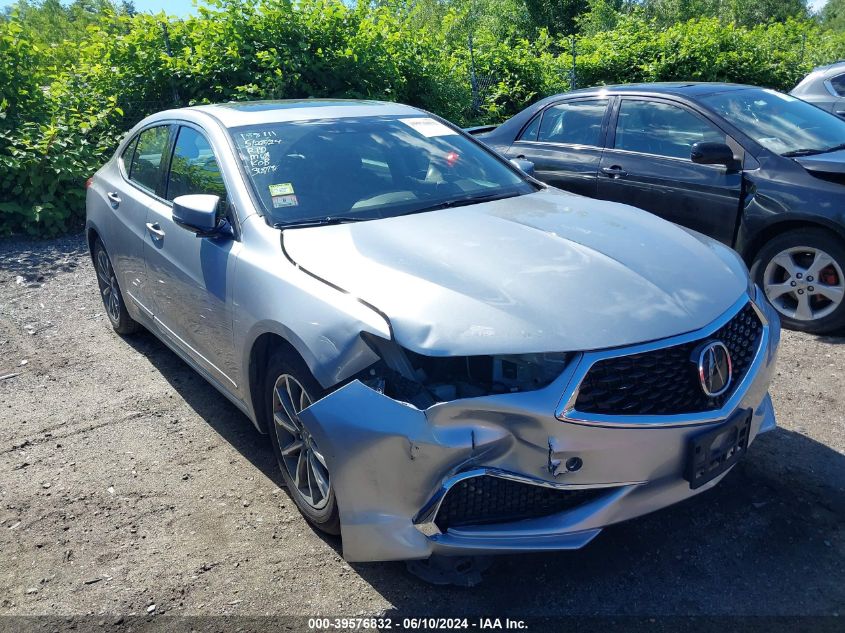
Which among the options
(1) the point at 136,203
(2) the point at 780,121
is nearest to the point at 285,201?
(1) the point at 136,203

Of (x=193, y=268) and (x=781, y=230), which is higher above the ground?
(x=193, y=268)

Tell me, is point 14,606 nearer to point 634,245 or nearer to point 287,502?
point 287,502

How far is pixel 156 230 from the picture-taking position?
4086mm

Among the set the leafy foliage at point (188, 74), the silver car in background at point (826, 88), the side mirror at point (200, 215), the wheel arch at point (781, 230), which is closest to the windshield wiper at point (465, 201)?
the side mirror at point (200, 215)

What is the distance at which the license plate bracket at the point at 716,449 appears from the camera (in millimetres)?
2482

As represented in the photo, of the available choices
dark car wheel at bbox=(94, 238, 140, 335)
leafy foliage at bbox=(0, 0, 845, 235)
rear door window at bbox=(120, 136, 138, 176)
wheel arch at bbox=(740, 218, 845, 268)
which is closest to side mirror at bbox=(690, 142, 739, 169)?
wheel arch at bbox=(740, 218, 845, 268)

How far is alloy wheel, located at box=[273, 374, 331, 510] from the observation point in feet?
9.42

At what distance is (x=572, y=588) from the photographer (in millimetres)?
2719

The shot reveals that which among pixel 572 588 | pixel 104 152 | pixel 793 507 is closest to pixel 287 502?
pixel 572 588

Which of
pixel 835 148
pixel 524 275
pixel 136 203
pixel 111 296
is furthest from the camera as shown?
pixel 111 296

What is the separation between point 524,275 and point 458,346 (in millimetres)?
499

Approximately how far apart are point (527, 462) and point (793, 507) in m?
1.46

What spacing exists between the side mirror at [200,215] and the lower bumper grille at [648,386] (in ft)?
6.07

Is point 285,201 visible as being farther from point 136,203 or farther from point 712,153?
point 712,153
